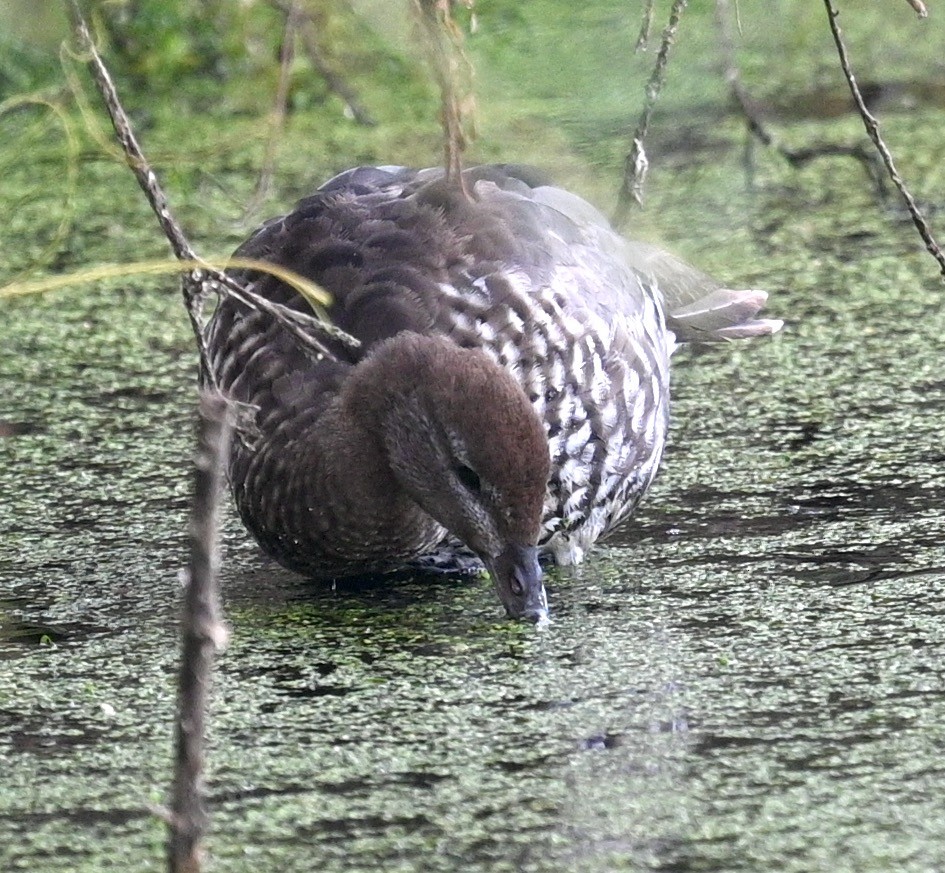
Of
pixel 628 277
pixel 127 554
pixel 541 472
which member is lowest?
pixel 127 554

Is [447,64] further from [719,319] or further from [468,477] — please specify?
[719,319]

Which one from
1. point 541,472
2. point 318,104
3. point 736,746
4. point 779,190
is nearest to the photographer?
point 736,746

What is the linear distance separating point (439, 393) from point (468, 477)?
0.46 ft

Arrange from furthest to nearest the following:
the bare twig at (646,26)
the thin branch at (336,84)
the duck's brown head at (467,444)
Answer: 1. the thin branch at (336,84)
2. the duck's brown head at (467,444)
3. the bare twig at (646,26)

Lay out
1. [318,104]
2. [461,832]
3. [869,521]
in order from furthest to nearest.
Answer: [318,104]
[869,521]
[461,832]

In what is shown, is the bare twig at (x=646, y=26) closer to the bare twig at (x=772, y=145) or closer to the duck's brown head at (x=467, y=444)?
the duck's brown head at (x=467, y=444)

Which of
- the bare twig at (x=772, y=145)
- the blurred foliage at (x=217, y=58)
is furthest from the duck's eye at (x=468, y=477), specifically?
the blurred foliage at (x=217, y=58)

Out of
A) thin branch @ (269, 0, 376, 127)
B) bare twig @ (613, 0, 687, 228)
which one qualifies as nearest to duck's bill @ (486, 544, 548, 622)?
bare twig @ (613, 0, 687, 228)

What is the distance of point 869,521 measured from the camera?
3.56 meters

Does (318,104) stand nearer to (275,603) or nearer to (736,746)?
(275,603)

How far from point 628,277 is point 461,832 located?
148 cm

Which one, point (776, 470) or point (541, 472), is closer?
point (541, 472)

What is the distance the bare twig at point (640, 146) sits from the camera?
10.6ft

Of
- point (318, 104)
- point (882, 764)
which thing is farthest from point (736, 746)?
point (318, 104)
